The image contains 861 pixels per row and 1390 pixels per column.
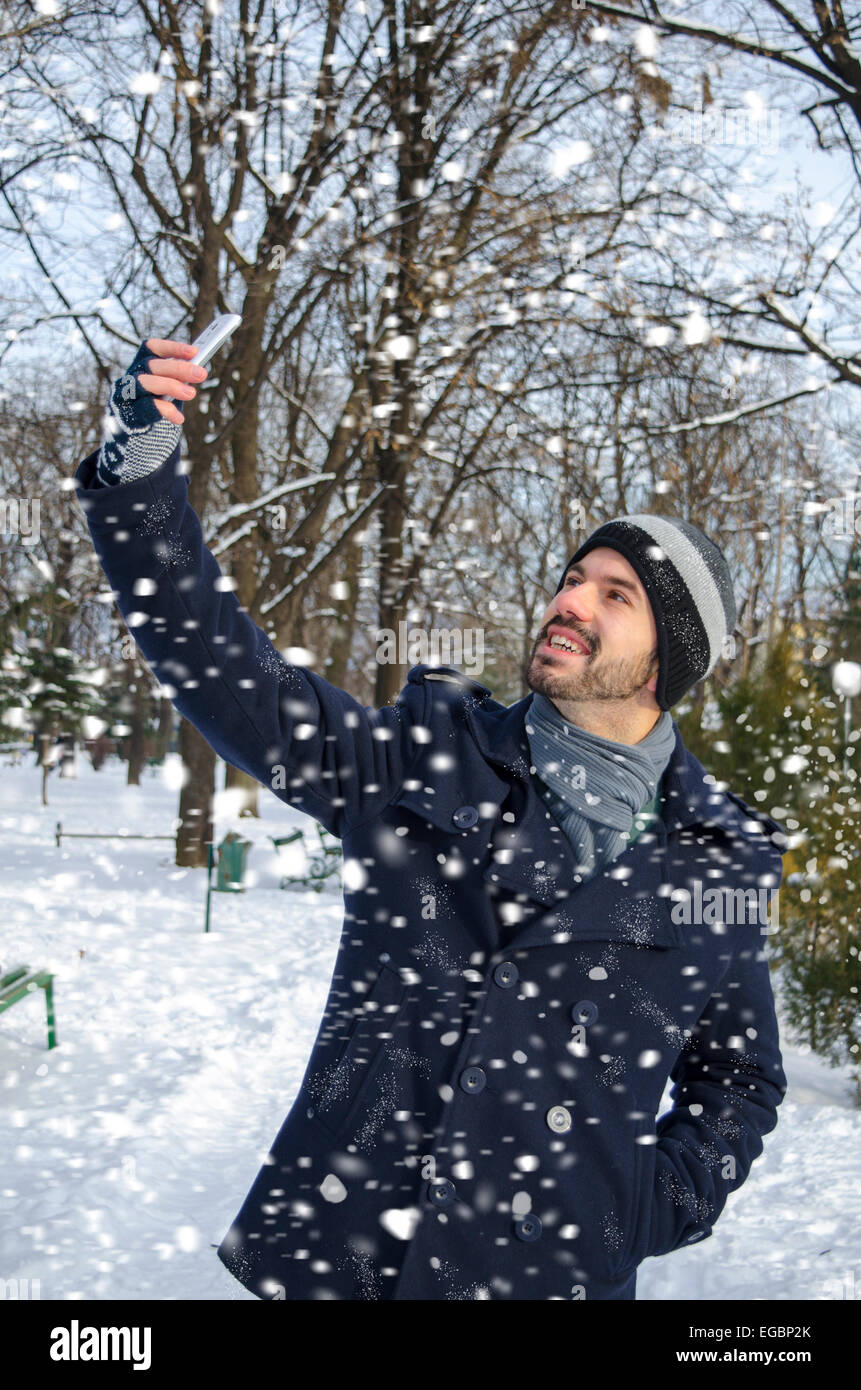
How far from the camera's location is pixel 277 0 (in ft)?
31.8

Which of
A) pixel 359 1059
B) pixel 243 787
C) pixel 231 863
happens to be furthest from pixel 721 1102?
pixel 243 787

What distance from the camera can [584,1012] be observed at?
73.1 inches

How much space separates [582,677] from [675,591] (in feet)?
1.09

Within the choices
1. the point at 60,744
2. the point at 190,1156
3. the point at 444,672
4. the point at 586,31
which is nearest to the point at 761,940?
the point at 444,672

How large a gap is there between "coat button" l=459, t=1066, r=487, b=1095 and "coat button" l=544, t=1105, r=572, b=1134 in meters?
0.14

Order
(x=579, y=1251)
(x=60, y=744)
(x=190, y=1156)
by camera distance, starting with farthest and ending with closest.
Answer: (x=60, y=744), (x=190, y=1156), (x=579, y=1251)

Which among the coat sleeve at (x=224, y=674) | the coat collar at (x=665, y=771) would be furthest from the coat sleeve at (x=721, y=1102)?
the coat sleeve at (x=224, y=674)

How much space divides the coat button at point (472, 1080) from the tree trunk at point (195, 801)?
9.74 metres

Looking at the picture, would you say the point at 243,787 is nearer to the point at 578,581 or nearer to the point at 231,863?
the point at 231,863

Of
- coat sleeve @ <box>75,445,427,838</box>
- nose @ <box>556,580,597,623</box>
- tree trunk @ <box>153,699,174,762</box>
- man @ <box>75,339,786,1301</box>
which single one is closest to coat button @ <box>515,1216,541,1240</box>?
man @ <box>75,339,786,1301</box>

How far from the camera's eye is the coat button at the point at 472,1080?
175cm

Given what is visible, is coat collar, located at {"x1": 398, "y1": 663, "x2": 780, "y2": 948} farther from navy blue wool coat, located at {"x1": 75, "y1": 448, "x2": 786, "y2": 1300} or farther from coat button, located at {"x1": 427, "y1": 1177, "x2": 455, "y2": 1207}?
coat button, located at {"x1": 427, "y1": 1177, "x2": 455, "y2": 1207}

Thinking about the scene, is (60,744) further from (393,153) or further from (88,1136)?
(88,1136)
